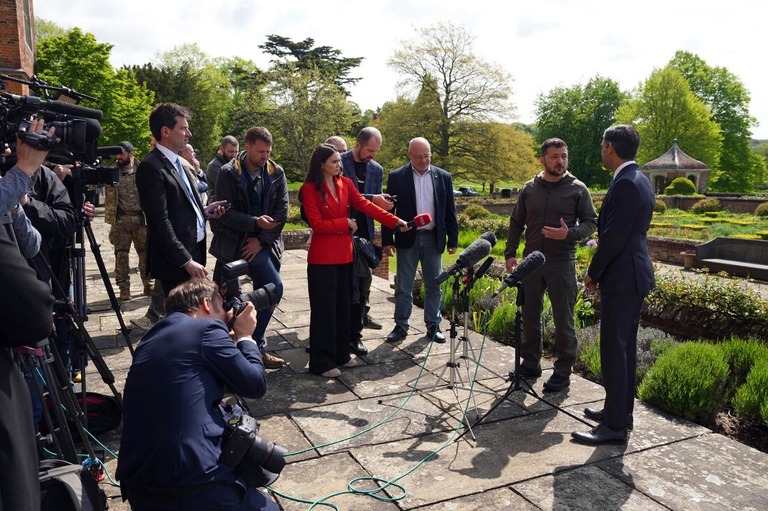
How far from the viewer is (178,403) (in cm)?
233

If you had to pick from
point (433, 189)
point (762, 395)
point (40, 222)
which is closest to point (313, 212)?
point (433, 189)

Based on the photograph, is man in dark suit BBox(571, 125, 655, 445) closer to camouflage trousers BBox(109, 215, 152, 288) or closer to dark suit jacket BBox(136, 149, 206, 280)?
dark suit jacket BBox(136, 149, 206, 280)

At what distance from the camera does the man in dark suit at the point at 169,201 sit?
4.40 meters

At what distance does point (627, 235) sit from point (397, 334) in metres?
3.01

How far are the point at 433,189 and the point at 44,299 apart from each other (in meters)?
4.72

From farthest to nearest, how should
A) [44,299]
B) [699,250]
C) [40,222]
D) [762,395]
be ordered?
1. [699,250]
2. [762,395]
3. [40,222]
4. [44,299]

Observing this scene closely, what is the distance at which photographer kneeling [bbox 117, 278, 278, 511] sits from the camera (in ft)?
7.55

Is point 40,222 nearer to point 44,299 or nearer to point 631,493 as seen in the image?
point 44,299

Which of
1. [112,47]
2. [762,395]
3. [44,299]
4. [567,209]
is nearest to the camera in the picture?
[44,299]

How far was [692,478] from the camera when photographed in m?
3.52

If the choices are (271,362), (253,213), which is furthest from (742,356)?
(253,213)

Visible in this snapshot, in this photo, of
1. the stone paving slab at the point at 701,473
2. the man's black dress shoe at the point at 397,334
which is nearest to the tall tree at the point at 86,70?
the man's black dress shoe at the point at 397,334

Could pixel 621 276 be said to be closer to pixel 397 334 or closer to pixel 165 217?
pixel 397 334

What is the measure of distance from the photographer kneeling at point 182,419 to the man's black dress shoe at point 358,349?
3.31 meters
